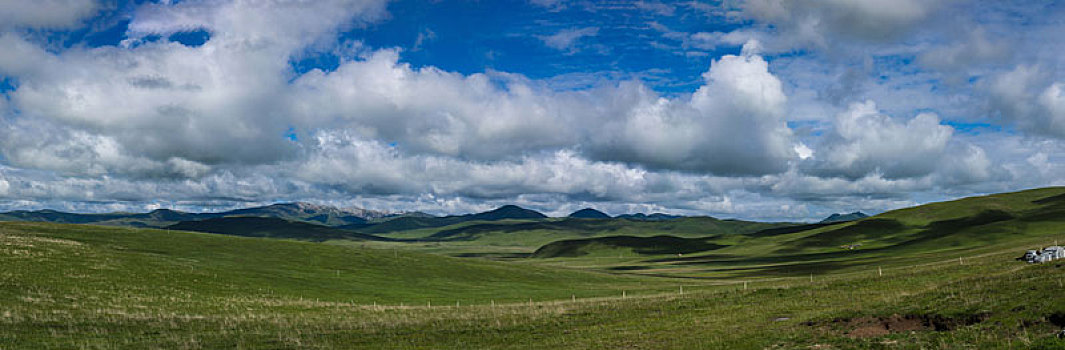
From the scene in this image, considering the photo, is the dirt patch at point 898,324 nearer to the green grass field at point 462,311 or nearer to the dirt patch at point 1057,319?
the green grass field at point 462,311

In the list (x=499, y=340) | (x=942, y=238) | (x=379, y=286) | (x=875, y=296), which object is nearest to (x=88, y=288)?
(x=379, y=286)

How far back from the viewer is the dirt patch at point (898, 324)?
22269 mm

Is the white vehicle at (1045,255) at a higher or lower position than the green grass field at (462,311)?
higher

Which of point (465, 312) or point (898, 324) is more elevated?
point (898, 324)

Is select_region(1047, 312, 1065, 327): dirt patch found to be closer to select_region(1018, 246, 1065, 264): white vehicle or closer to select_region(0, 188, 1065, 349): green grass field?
select_region(0, 188, 1065, 349): green grass field

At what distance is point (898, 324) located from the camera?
2420 centimetres

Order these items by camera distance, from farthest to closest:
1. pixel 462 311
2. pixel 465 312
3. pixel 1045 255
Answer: pixel 462 311 < pixel 465 312 < pixel 1045 255

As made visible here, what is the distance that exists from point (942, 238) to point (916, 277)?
17384cm

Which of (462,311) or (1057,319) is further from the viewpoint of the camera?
(462,311)

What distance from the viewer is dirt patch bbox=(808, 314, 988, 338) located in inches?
877

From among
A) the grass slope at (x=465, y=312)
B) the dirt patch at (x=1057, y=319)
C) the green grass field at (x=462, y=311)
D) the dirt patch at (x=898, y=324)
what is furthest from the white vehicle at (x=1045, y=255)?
the dirt patch at (x=1057, y=319)

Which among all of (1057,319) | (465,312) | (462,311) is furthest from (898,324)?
(462,311)

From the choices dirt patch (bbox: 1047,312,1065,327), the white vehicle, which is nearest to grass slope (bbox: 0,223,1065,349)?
dirt patch (bbox: 1047,312,1065,327)

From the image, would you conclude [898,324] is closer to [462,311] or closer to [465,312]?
[465,312]
